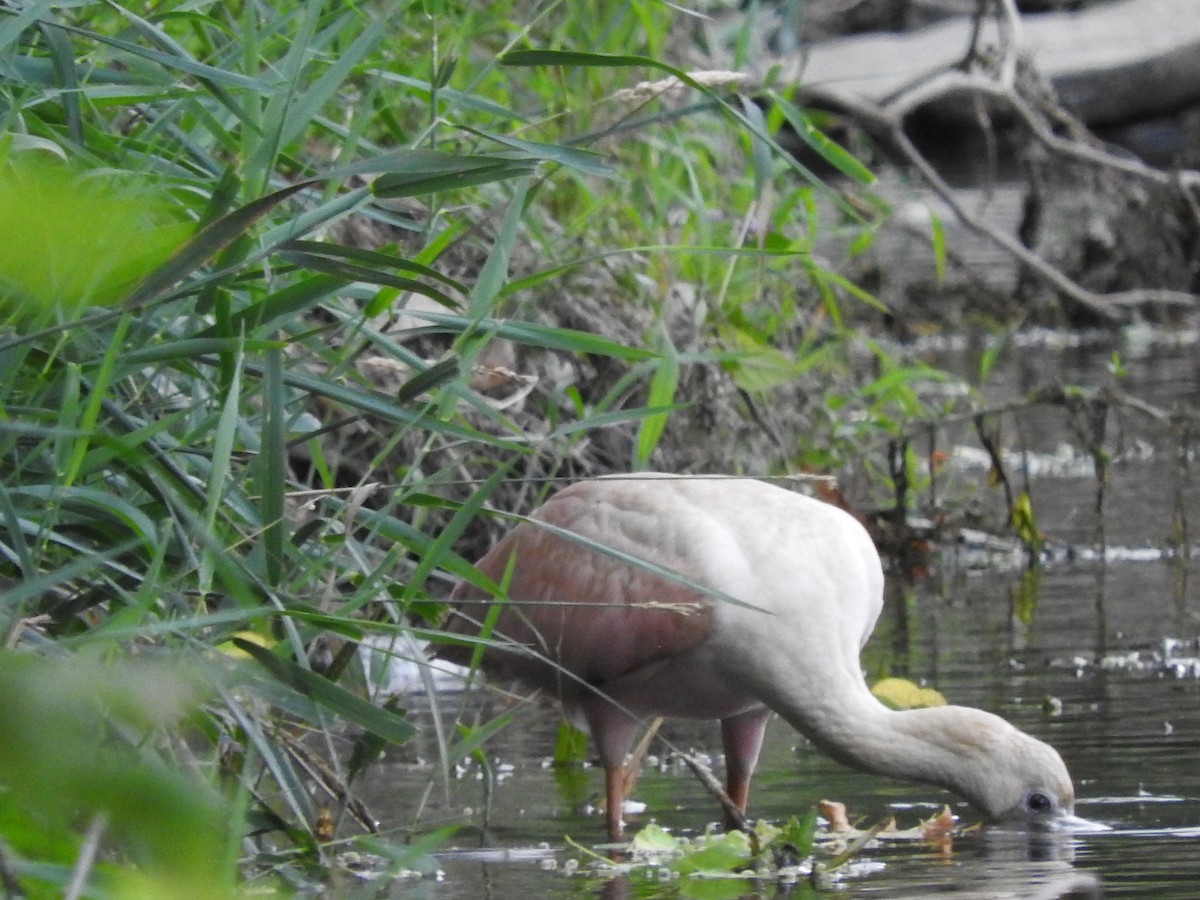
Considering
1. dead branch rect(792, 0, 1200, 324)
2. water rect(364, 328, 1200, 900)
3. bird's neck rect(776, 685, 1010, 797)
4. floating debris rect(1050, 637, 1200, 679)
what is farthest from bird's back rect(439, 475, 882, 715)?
dead branch rect(792, 0, 1200, 324)

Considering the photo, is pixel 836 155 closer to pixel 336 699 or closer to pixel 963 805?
pixel 963 805

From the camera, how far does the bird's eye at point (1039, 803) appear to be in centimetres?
380

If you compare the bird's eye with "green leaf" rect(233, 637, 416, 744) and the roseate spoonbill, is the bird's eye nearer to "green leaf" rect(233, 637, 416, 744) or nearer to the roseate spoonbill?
the roseate spoonbill

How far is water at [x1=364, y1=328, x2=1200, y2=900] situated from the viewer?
11.2 feet

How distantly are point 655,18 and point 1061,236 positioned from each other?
32.7 ft

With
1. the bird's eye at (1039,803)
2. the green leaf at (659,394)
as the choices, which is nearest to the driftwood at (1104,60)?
the green leaf at (659,394)

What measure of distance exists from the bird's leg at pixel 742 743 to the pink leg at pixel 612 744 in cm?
21

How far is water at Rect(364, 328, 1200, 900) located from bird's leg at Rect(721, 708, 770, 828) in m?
0.08

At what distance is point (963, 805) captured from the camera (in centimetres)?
424

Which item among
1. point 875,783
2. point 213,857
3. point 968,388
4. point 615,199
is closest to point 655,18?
point 615,199

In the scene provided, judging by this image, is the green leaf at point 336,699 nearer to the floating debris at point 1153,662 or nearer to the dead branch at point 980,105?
the floating debris at point 1153,662

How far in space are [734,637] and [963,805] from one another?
2.10 feet

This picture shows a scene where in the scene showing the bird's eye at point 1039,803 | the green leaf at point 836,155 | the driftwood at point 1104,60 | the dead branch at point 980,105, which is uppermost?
the driftwood at point 1104,60

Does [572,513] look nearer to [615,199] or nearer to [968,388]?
[615,199]
